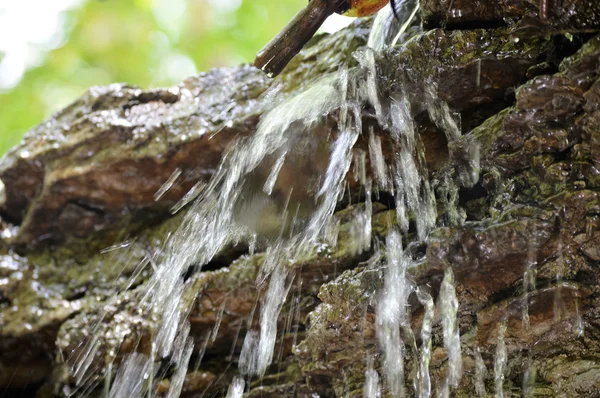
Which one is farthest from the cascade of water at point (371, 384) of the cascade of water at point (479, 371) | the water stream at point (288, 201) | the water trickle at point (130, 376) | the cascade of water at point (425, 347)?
the water trickle at point (130, 376)

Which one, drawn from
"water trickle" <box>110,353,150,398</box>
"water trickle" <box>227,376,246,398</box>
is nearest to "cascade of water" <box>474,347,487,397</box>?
"water trickle" <box>227,376,246,398</box>

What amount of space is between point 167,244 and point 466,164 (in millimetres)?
2485

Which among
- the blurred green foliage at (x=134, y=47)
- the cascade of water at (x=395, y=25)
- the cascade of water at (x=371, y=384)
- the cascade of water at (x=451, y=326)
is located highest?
the blurred green foliage at (x=134, y=47)

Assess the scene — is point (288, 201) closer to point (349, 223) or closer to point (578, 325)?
point (349, 223)

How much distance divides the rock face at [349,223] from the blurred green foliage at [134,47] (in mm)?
4655

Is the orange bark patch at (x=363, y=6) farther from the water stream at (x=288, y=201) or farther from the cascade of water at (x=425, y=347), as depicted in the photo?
the cascade of water at (x=425, y=347)

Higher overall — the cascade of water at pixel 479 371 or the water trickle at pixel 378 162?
the water trickle at pixel 378 162

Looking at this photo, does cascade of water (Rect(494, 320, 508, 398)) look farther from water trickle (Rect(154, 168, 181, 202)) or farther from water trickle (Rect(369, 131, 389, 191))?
water trickle (Rect(154, 168, 181, 202))

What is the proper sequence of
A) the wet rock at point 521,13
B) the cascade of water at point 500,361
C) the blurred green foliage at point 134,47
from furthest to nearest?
1. the blurred green foliage at point 134,47
2. the cascade of water at point 500,361
3. the wet rock at point 521,13

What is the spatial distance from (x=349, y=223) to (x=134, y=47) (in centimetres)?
747

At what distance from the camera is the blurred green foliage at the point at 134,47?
902 cm

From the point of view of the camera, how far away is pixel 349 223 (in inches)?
133

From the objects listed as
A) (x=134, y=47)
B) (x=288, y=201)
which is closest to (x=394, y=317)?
(x=288, y=201)

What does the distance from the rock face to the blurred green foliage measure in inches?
183
